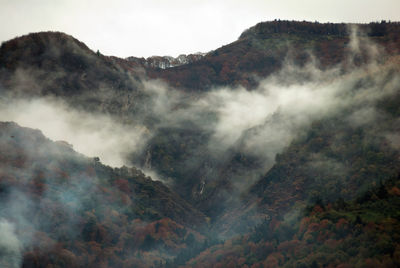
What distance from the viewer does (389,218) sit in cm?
16675

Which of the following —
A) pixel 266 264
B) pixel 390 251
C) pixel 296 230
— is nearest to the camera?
pixel 390 251

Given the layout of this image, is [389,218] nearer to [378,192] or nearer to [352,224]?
[352,224]

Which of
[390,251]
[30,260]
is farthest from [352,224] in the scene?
[30,260]

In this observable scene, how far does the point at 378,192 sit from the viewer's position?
190m

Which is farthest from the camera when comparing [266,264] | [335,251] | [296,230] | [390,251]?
[296,230]

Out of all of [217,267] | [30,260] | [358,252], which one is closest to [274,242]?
[217,267]

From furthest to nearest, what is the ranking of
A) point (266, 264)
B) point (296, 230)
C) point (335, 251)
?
point (296, 230) → point (266, 264) → point (335, 251)

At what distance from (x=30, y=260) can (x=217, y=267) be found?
232ft

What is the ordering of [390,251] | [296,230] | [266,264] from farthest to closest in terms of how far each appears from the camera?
1. [296,230]
2. [266,264]
3. [390,251]

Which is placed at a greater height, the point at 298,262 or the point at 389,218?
the point at 389,218

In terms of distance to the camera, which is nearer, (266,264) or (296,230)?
(266,264)

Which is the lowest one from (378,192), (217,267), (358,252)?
→ (217,267)

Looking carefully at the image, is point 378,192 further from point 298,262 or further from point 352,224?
point 298,262

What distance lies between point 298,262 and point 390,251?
3035 cm
